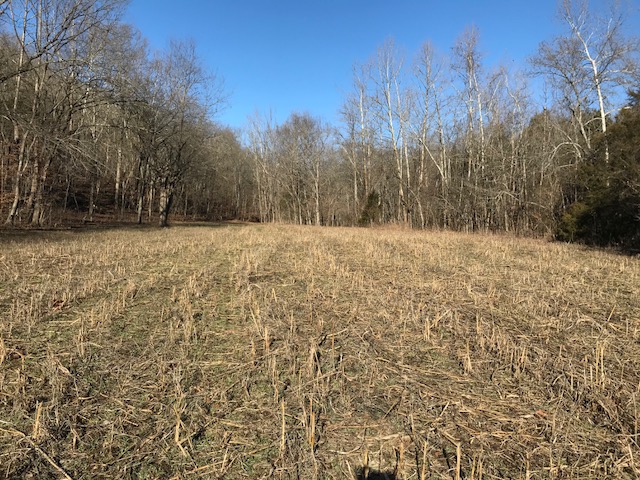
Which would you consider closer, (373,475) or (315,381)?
(373,475)

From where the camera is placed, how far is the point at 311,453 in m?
2.21

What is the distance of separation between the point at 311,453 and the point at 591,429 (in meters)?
1.95

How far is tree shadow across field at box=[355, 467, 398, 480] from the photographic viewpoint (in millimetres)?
2061

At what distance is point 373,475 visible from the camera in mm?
2086

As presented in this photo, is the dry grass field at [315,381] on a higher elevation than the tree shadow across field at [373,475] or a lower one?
higher

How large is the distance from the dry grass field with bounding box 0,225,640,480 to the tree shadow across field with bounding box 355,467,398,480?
0.01 metres

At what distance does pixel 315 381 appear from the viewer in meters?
3.03

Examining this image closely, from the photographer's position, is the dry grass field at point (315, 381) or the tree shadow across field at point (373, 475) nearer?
the tree shadow across field at point (373, 475)

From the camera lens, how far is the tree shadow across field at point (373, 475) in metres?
2.06

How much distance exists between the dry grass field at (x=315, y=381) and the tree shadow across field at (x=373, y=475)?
1cm

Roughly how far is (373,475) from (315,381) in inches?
40.3

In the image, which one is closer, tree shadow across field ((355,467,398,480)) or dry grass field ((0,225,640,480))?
tree shadow across field ((355,467,398,480))

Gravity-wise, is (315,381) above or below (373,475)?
above

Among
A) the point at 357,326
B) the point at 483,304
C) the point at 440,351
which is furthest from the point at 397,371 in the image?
the point at 483,304
